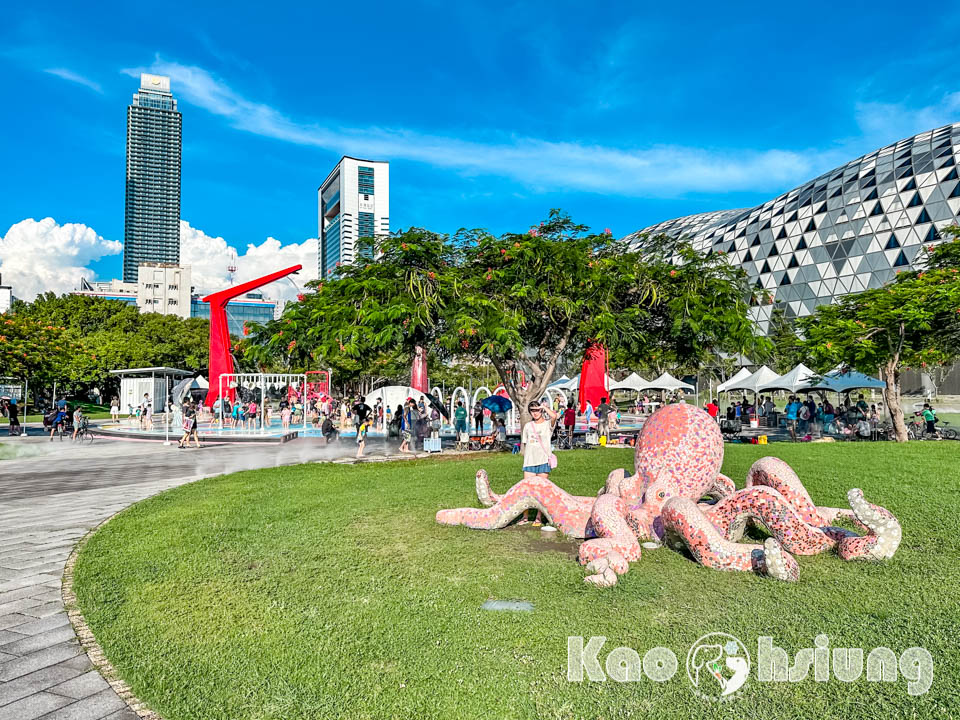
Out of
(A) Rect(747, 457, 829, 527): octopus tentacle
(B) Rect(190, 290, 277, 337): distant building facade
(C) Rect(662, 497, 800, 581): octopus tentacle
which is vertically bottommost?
(C) Rect(662, 497, 800, 581): octopus tentacle

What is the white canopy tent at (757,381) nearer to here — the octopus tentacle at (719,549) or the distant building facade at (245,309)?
the octopus tentacle at (719,549)

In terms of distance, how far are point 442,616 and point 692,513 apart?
239 cm

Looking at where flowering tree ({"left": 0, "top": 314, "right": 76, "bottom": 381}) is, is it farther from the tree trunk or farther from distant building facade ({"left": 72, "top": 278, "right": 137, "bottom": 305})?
distant building facade ({"left": 72, "top": 278, "right": 137, "bottom": 305})

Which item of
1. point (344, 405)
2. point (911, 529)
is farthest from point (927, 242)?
point (911, 529)

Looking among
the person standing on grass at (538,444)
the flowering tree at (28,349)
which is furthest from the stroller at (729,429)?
the flowering tree at (28,349)

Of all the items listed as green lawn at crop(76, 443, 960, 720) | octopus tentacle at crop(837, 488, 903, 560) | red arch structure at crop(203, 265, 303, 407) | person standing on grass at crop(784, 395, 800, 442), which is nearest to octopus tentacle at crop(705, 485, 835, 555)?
green lawn at crop(76, 443, 960, 720)

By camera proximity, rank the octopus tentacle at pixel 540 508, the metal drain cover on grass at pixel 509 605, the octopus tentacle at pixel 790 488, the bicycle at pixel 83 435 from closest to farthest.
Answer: the metal drain cover on grass at pixel 509 605, the octopus tentacle at pixel 790 488, the octopus tentacle at pixel 540 508, the bicycle at pixel 83 435

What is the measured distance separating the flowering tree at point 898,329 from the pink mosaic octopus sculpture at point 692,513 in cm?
1370

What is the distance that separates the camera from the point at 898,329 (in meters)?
19.0

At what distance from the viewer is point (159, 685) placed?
3727mm

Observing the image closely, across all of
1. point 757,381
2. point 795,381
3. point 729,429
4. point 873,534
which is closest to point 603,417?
point 729,429

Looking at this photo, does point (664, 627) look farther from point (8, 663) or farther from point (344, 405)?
point (344, 405)

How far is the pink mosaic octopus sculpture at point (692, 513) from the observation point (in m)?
5.59

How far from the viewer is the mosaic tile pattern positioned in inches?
1714
